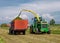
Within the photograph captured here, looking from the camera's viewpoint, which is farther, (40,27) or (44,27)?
(40,27)

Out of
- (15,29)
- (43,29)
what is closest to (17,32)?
(15,29)

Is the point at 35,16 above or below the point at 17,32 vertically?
above

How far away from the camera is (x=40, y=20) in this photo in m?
45.8

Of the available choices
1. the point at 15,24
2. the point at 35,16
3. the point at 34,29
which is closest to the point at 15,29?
the point at 15,24

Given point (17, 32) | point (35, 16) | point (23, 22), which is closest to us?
point (23, 22)

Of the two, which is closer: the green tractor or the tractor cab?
the tractor cab

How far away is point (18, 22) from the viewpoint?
41.6 meters

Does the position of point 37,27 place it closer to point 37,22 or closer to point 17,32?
point 37,22

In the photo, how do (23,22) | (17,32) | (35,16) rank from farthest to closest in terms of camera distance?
(35,16)
(17,32)
(23,22)

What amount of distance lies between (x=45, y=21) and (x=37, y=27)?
1972mm

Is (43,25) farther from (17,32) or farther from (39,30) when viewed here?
(17,32)

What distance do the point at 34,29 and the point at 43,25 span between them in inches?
A: 74.0

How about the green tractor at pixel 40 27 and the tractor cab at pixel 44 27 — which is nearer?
the tractor cab at pixel 44 27

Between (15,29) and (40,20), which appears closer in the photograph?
(15,29)
